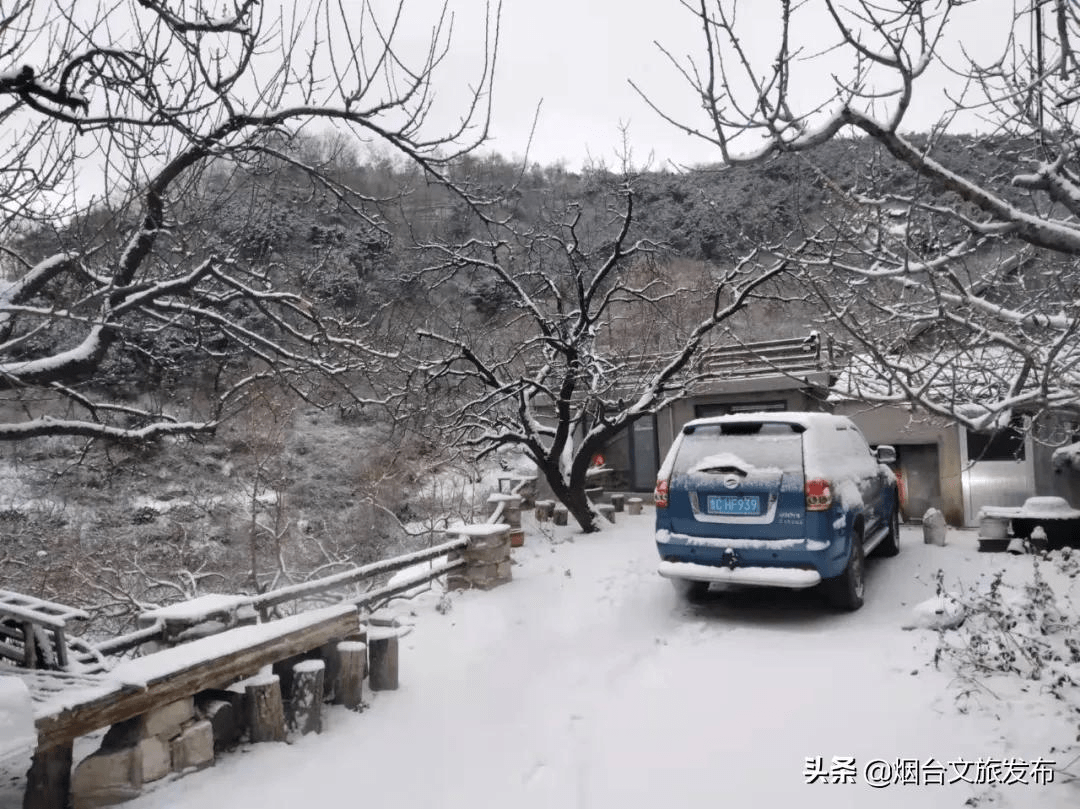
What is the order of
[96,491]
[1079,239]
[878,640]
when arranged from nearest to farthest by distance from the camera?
[1079,239], [878,640], [96,491]

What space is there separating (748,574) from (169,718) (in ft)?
16.3

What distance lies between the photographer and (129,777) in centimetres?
391

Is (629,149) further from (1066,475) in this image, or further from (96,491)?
(96,491)

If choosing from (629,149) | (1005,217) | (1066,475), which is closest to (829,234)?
(629,149)

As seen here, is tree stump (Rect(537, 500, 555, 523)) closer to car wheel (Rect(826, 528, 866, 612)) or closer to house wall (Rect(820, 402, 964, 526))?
house wall (Rect(820, 402, 964, 526))

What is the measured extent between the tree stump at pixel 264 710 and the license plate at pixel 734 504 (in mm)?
4293

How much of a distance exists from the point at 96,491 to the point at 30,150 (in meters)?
16.9

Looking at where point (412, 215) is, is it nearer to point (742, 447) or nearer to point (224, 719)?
point (742, 447)

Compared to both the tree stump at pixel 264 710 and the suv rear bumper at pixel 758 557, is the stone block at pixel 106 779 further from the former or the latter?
the suv rear bumper at pixel 758 557

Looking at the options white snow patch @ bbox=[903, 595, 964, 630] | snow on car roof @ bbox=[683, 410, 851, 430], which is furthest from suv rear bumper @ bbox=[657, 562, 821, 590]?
snow on car roof @ bbox=[683, 410, 851, 430]

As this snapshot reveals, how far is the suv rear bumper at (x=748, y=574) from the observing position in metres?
6.76

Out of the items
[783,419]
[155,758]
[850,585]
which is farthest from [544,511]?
[155,758]

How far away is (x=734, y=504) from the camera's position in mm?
7129

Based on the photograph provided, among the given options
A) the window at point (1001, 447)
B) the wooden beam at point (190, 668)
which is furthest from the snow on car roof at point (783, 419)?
the window at point (1001, 447)
